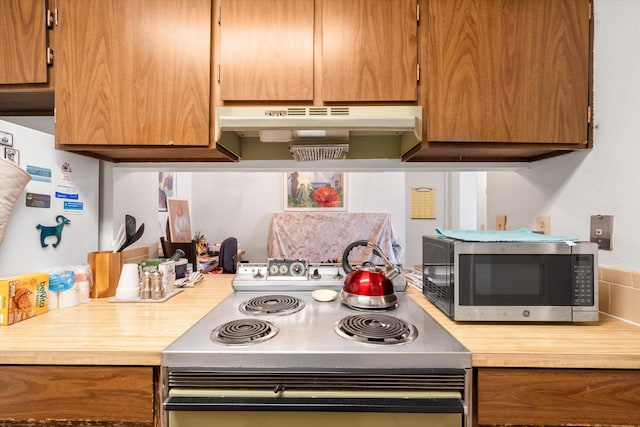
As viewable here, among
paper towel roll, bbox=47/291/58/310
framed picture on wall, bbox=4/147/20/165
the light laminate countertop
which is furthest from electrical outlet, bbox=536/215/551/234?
framed picture on wall, bbox=4/147/20/165

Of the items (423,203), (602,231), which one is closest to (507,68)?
(602,231)

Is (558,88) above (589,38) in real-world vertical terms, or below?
below

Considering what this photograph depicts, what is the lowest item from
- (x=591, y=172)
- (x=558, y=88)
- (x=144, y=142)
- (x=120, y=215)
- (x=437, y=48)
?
(x=120, y=215)

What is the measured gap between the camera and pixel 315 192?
4.11 m

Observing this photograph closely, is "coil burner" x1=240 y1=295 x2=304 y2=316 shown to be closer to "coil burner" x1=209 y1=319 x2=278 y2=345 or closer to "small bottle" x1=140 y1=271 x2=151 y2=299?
"coil burner" x1=209 y1=319 x2=278 y2=345

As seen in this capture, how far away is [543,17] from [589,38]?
0.64 feet

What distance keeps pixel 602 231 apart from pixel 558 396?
0.67m

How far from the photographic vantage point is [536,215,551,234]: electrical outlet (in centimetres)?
141

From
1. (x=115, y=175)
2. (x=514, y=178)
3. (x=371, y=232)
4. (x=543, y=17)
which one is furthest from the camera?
(x=371, y=232)

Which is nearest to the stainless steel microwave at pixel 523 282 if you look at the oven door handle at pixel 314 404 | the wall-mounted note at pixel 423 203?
the oven door handle at pixel 314 404

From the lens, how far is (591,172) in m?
1.18

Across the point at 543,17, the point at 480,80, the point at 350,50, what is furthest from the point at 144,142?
the point at 543,17

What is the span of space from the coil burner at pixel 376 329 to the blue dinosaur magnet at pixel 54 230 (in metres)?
1.22

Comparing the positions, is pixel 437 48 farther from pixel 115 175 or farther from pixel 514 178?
pixel 115 175
